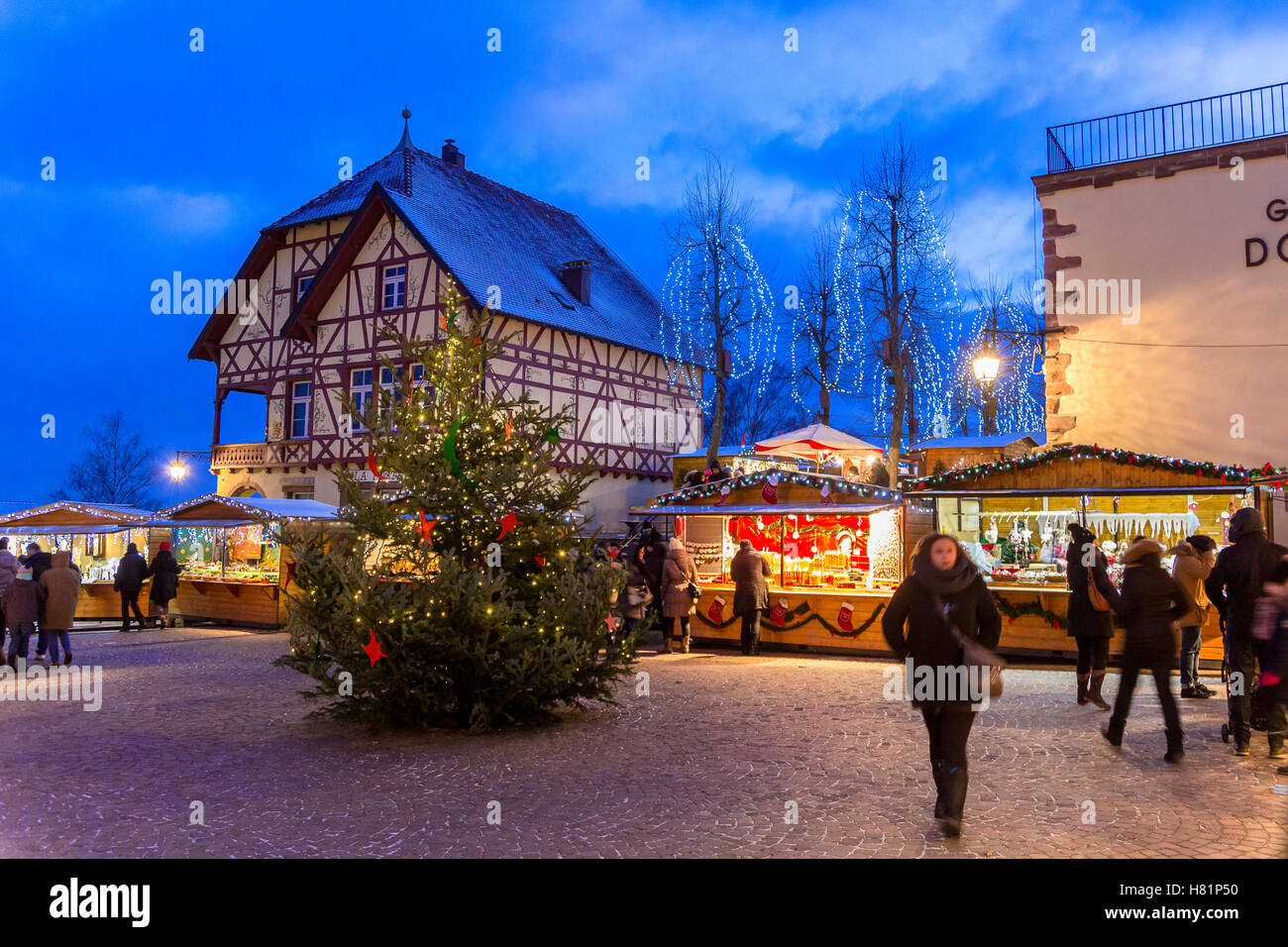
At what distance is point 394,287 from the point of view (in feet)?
86.3

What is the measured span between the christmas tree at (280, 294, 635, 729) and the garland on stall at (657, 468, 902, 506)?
5928mm

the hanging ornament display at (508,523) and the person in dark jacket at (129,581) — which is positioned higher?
the hanging ornament display at (508,523)

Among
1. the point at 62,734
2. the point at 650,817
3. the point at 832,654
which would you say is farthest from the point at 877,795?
the point at 832,654

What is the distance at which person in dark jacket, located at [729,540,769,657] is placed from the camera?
1321cm

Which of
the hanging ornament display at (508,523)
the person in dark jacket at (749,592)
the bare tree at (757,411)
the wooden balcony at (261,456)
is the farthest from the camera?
the bare tree at (757,411)

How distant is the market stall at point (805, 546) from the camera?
→ 1332 centimetres

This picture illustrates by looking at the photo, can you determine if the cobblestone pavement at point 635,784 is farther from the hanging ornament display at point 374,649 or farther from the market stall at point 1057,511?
the market stall at point 1057,511

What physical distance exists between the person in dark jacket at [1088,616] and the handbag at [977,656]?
4.14m

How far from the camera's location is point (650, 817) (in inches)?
208

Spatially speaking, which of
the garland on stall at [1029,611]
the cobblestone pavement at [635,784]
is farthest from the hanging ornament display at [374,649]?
the garland on stall at [1029,611]

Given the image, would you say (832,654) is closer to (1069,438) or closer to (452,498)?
(1069,438)

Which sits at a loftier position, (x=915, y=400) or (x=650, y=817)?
(x=915, y=400)

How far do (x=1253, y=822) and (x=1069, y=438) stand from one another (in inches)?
395

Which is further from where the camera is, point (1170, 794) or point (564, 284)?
point (564, 284)
